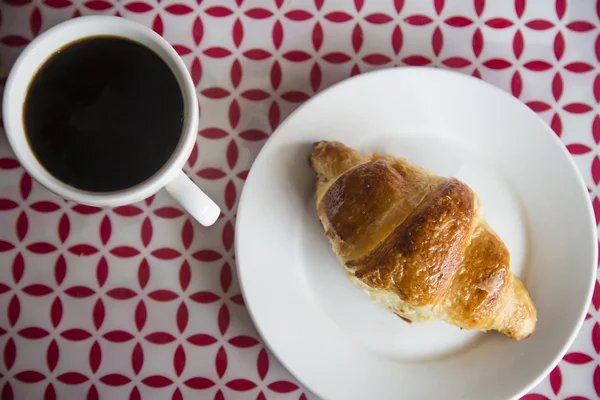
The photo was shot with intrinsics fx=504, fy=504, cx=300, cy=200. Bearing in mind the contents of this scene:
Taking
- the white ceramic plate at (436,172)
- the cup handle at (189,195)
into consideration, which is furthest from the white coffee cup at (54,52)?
the white ceramic plate at (436,172)

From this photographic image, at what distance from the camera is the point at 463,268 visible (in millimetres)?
1010

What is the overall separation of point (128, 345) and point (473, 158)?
903 millimetres

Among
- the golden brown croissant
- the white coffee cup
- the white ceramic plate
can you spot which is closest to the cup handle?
the white coffee cup

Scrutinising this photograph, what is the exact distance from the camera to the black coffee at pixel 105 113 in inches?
34.6

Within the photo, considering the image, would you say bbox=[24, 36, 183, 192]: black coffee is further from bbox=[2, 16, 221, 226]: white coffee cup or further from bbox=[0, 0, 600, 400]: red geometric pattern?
bbox=[0, 0, 600, 400]: red geometric pattern

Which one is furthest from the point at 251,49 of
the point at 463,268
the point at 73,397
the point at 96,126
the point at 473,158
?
the point at 73,397

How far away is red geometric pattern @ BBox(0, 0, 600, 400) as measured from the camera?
1.16 metres

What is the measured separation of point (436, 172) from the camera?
1163 millimetres

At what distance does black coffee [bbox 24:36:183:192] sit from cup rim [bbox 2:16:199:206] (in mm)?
13

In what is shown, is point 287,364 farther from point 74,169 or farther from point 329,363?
point 74,169

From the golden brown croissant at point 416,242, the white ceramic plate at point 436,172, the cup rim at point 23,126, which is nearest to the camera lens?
the cup rim at point 23,126

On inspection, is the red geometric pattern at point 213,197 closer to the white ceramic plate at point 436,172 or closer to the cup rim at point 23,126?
the white ceramic plate at point 436,172

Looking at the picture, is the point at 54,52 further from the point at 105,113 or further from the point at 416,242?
the point at 416,242

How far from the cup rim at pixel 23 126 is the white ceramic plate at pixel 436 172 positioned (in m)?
0.22
